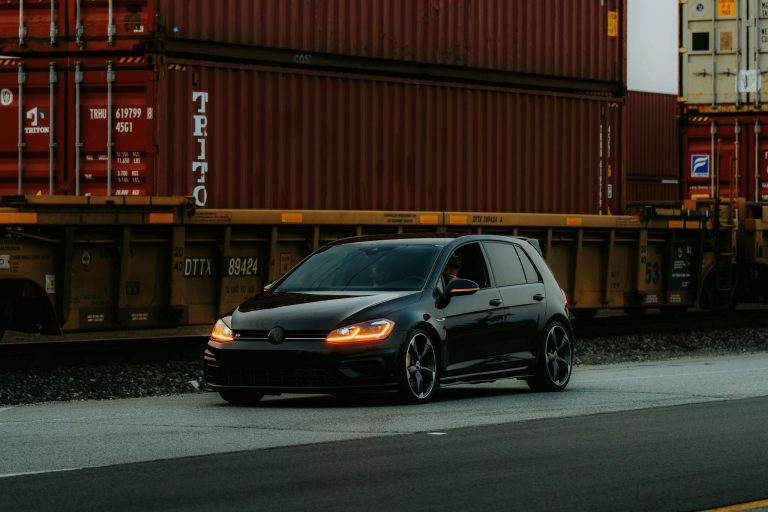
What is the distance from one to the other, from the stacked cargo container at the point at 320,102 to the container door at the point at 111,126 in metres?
0.02

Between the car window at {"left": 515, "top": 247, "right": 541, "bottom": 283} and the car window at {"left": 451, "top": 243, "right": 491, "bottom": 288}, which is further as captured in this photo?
the car window at {"left": 515, "top": 247, "right": 541, "bottom": 283}

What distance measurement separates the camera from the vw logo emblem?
1115 centimetres

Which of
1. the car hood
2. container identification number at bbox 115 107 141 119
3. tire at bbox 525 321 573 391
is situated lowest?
tire at bbox 525 321 573 391

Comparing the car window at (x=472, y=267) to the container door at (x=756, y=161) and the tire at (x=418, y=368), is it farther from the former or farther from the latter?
the container door at (x=756, y=161)

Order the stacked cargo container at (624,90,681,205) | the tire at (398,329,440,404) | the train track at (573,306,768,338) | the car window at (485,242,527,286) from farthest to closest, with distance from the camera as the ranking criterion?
the stacked cargo container at (624,90,681,205)
the train track at (573,306,768,338)
the car window at (485,242,527,286)
the tire at (398,329,440,404)

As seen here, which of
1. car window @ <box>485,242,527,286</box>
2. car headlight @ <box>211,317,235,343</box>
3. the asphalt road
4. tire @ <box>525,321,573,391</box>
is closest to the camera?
the asphalt road

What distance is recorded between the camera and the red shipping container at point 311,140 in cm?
1764

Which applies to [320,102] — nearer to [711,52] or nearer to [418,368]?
[418,368]

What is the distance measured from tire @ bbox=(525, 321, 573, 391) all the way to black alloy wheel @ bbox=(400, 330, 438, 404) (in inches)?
60.6

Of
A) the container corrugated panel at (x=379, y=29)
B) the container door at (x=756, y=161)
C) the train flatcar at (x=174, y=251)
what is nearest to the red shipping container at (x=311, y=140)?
the container corrugated panel at (x=379, y=29)

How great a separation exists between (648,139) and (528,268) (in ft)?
73.8

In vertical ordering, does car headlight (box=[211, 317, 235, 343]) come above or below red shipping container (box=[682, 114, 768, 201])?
below

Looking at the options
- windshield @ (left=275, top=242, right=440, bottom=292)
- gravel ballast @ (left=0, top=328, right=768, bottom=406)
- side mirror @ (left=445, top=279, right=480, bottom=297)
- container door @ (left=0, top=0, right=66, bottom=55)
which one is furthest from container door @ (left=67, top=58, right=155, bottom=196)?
side mirror @ (left=445, top=279, right=480, bottom=297)

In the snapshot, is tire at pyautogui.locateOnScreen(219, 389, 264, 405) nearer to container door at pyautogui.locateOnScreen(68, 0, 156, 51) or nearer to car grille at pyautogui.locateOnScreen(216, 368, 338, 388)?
car grille at pyautogui.locateOnScreen(216, 368, 338, 388)
